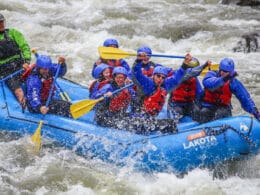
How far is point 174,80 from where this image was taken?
6.47 meters

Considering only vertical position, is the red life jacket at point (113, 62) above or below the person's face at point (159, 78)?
below

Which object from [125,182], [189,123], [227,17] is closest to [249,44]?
Result: [227,17]

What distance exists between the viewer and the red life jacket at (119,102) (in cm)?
676

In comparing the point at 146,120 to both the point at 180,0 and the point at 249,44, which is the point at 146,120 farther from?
the point at 180,0

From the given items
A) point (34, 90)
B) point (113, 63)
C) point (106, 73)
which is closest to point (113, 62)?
point (113, 63)

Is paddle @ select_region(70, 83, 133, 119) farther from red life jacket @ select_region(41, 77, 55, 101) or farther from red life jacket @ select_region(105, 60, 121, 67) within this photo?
red life jacket @ select_region(105, 60, 121, 67)

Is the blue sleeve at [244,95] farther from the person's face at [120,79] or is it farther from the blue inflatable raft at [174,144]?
the person's face at [120,79]

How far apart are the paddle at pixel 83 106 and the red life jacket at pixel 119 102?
10 cm

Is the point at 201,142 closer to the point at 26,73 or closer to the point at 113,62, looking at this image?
the point at 113,62

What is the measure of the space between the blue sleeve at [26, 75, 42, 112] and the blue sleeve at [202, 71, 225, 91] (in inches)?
84.8

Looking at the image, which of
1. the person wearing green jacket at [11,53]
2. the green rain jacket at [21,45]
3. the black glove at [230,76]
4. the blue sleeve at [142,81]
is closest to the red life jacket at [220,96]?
the black glove at [230,76]

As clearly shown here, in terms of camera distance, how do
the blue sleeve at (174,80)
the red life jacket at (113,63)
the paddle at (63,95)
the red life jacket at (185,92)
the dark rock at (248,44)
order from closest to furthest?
1. the blue sleeve at (174,80)
2. the red life jacket at (185,92)
3. the paddle at (63,95)
4. the red life jacket at (113,63)
5. the dark rock at (248,44)

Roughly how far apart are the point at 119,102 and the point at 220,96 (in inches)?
48.8

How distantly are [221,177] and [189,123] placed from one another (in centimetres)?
75
